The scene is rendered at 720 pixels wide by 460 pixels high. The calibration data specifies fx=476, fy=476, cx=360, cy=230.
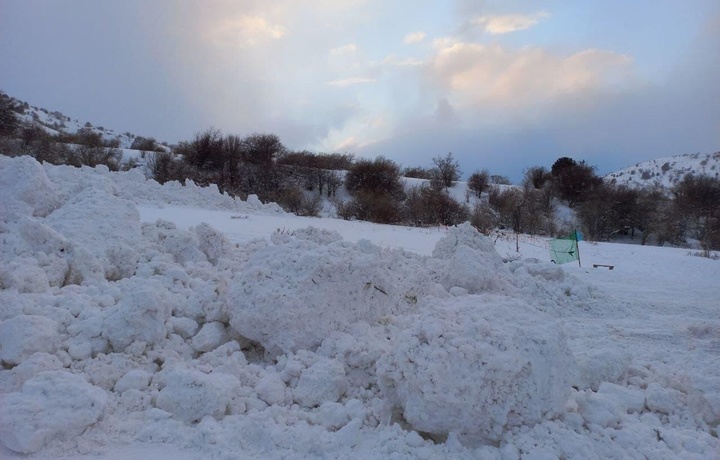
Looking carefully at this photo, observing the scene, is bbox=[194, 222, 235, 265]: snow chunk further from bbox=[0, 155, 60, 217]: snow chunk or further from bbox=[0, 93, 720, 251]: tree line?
bbox=[0, 93, 720, 251]: tree line

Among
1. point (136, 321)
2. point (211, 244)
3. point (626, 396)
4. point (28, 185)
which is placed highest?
point (28, 185)

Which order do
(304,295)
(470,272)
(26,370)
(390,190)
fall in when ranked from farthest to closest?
(390,190) → (470,272) → (304,295) → (26,370)

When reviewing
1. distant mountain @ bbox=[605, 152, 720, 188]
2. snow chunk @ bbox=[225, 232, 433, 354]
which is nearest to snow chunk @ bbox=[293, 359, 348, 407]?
snow chunk @ bbox=[225, 232, 433, 354]

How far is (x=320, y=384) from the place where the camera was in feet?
9.29

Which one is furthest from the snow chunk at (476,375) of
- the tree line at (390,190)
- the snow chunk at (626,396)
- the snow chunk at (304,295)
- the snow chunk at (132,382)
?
the tree line at (390,190)

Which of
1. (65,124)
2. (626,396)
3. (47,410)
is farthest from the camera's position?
(65,124)

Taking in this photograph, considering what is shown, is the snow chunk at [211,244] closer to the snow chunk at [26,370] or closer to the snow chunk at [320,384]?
the snow chunk at [26,370]

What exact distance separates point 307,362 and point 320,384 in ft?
0.95

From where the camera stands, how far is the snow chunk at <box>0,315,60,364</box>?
279cm

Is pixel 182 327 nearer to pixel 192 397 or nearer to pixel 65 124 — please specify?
pixel 192 397

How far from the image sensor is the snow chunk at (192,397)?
254 centimetres

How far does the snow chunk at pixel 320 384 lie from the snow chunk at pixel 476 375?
31 centimetres

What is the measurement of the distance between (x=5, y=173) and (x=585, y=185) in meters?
31.2

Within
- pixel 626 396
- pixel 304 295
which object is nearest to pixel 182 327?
pixel 304 295
